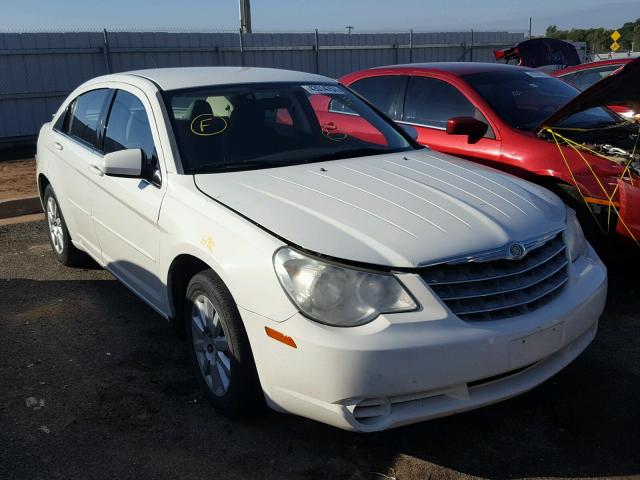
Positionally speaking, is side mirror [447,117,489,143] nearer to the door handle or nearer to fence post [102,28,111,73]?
the door handle

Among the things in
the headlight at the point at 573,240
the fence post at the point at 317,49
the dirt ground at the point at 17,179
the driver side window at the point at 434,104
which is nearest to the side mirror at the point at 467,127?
the driver side window at the point at 434,104

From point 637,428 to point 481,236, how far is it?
1.22 m

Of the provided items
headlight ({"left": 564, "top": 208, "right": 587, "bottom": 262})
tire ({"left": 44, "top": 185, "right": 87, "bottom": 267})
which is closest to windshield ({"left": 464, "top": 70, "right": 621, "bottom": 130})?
headlight ({"left": 564, "top": 208, "right": 587, "bottom": 262})

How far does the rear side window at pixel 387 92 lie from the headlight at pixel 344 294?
3896mm

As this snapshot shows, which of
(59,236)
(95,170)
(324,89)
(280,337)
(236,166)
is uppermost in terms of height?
(324,89)

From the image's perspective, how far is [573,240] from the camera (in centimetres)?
335

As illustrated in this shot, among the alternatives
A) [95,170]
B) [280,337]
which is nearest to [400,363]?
[280,337]

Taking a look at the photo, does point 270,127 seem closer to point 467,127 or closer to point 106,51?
point 467,127

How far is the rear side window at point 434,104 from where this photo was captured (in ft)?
19.0

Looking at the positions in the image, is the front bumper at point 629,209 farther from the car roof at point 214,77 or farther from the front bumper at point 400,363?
the car roof at point 214,77

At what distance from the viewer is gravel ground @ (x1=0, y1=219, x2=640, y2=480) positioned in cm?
288

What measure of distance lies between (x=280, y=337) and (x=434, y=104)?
3.92 m

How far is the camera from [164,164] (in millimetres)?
3621

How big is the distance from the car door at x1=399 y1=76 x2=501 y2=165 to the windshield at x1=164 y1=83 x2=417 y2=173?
122 cm
